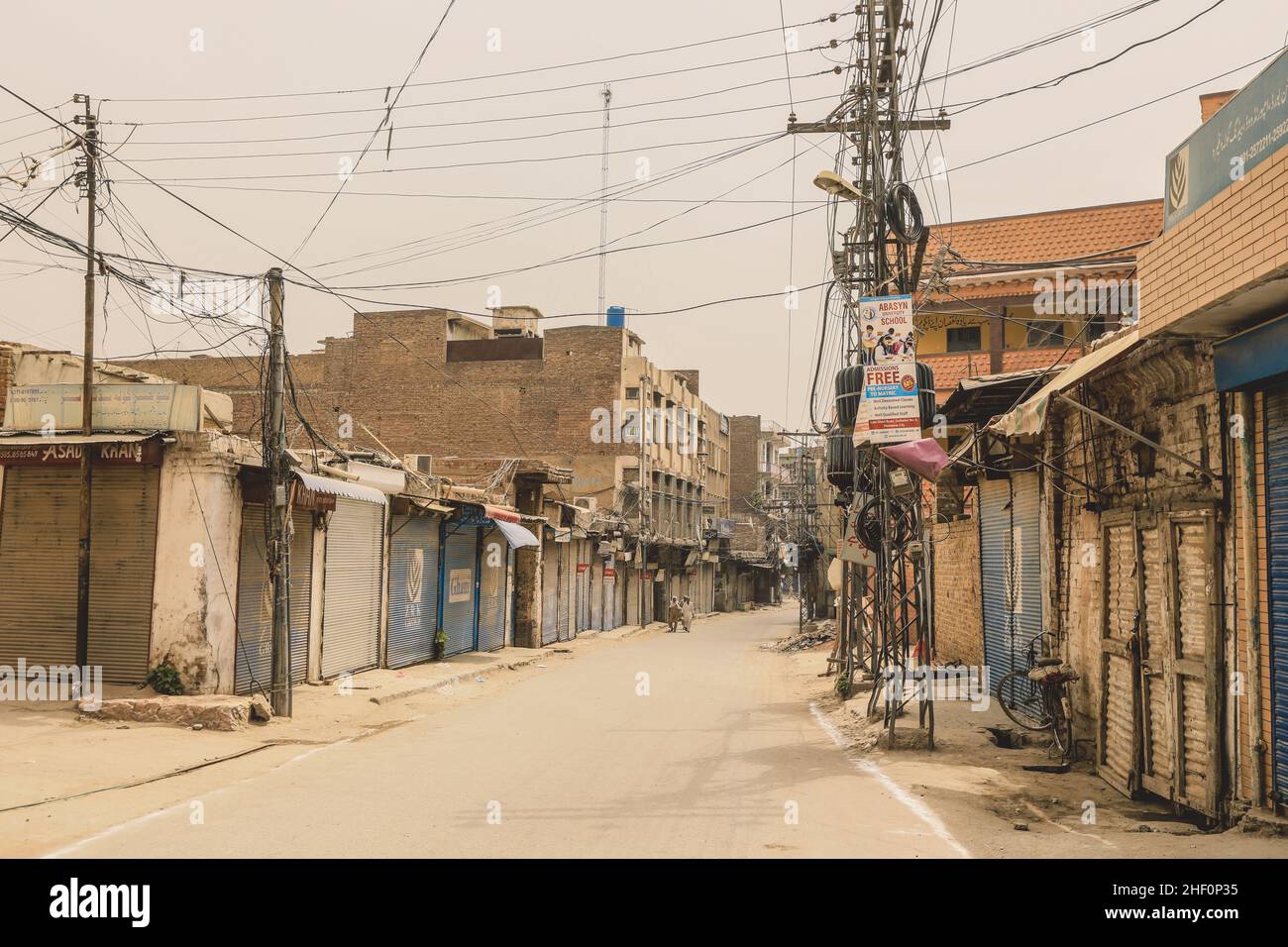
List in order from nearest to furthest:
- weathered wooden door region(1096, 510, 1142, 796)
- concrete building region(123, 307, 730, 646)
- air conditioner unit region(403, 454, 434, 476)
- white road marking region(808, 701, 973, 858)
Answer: white road marking region(808, 701, 973, 858)
weathered wooden door region(1096, 510, 1142, 796)
air conditioner unit region(403, 454, 434, 476)
concrete building region(123, 307, 730, 646)

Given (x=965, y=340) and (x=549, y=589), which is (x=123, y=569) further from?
(x=965, y=340)

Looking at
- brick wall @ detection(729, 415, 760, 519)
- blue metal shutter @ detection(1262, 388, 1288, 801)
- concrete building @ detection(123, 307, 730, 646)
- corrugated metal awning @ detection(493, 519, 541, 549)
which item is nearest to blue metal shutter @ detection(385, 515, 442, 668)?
corrugated metal awning @ detection(493, 519, 541, 549)

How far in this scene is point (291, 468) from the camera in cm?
1531

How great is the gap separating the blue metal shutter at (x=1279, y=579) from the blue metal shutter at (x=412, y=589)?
17.5 m

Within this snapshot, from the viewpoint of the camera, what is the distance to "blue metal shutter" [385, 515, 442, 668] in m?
22.4

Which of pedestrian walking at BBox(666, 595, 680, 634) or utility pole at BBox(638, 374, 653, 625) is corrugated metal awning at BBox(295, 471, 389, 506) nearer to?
pedestrian walking at BBox(666, 595, 680, 634)

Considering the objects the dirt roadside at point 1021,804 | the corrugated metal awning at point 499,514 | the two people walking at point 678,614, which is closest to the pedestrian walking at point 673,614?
the two people walking at point 678,614

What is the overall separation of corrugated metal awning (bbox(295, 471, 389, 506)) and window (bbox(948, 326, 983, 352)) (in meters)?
18.1

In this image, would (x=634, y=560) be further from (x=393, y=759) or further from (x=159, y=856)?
(x=159, y=856)

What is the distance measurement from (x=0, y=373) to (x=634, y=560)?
35.1 meters

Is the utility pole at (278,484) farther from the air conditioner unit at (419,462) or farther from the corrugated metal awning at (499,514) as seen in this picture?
the air conditioner unit at (419,462)

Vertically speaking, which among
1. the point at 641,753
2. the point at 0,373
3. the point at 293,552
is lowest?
the point at 641,753
